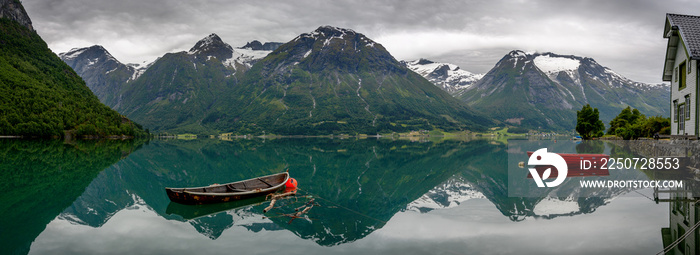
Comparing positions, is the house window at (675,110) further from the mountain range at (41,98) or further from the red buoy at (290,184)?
the mountain range at (41,98)

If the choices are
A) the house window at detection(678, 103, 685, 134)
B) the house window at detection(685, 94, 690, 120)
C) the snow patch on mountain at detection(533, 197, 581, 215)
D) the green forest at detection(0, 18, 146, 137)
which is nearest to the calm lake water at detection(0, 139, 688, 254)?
the snow patch on mountain at detection(533, 197, 581, 215)

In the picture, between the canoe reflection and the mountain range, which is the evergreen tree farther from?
the mountain range

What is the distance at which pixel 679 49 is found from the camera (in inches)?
1271

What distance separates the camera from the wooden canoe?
24.5 metres

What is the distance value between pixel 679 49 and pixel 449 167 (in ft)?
81.2

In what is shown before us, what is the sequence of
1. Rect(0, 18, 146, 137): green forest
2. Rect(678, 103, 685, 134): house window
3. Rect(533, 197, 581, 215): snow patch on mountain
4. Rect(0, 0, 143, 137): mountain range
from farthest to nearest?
Rect(0, 0, 143, 137): mountain range → Rect(0, 18, 146, 137): green forest → Rect(678, 103, 685, 134): house window → Rect(533, 197, 581, 215): snow patch on mountain

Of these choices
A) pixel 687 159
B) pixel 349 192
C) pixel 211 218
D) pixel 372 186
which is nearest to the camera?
pixel 211 218

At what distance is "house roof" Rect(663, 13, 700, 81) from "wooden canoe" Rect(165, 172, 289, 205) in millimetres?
29726

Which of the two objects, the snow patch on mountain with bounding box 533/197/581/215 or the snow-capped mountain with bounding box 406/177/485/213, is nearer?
the snow patch on mountain with bounding box 533/197/581/215

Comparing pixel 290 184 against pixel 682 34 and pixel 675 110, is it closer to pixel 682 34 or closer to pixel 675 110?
pixel 682 34

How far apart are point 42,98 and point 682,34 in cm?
16456

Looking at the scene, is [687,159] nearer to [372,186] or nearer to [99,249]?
[372,186]

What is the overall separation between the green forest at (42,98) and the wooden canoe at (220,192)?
410 feet

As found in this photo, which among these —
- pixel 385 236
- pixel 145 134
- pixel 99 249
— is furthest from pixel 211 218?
pixel 145 134
